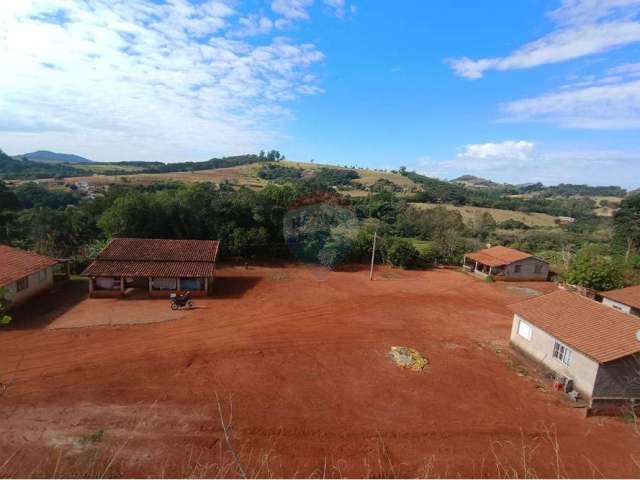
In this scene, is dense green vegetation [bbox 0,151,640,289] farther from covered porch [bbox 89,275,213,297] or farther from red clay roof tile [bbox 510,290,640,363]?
red clay roof tile [bbox 510,290,640,363]

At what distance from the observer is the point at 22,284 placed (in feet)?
63.1

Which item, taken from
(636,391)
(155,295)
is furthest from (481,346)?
(155,295)

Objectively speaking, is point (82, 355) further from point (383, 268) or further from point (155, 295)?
point (383, 268)

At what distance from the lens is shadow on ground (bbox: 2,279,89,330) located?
55.2 ft

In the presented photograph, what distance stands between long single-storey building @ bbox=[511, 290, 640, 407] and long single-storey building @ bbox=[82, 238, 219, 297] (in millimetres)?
17039

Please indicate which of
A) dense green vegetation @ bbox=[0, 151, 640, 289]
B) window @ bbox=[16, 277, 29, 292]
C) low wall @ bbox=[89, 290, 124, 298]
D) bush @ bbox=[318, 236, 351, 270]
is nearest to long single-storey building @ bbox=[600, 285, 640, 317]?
dense green vegetation @ bbox=[0, 151, 640, 289]

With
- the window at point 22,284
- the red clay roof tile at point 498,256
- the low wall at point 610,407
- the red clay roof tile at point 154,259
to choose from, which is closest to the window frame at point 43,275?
the window at point 22,284

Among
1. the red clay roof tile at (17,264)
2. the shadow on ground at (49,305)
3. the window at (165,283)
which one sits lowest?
the shadow on ground at (49,305)

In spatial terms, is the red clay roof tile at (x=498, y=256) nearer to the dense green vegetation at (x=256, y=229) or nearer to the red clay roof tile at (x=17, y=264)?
the dense green vegetation at (x=256, y=229)

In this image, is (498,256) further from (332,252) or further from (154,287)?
(154,287)

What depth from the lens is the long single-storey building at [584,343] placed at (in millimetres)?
12219

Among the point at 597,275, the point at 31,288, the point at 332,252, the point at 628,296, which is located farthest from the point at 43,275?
the point at 597,275

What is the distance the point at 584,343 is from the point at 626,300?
1113 centimetres

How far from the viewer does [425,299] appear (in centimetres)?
2416
